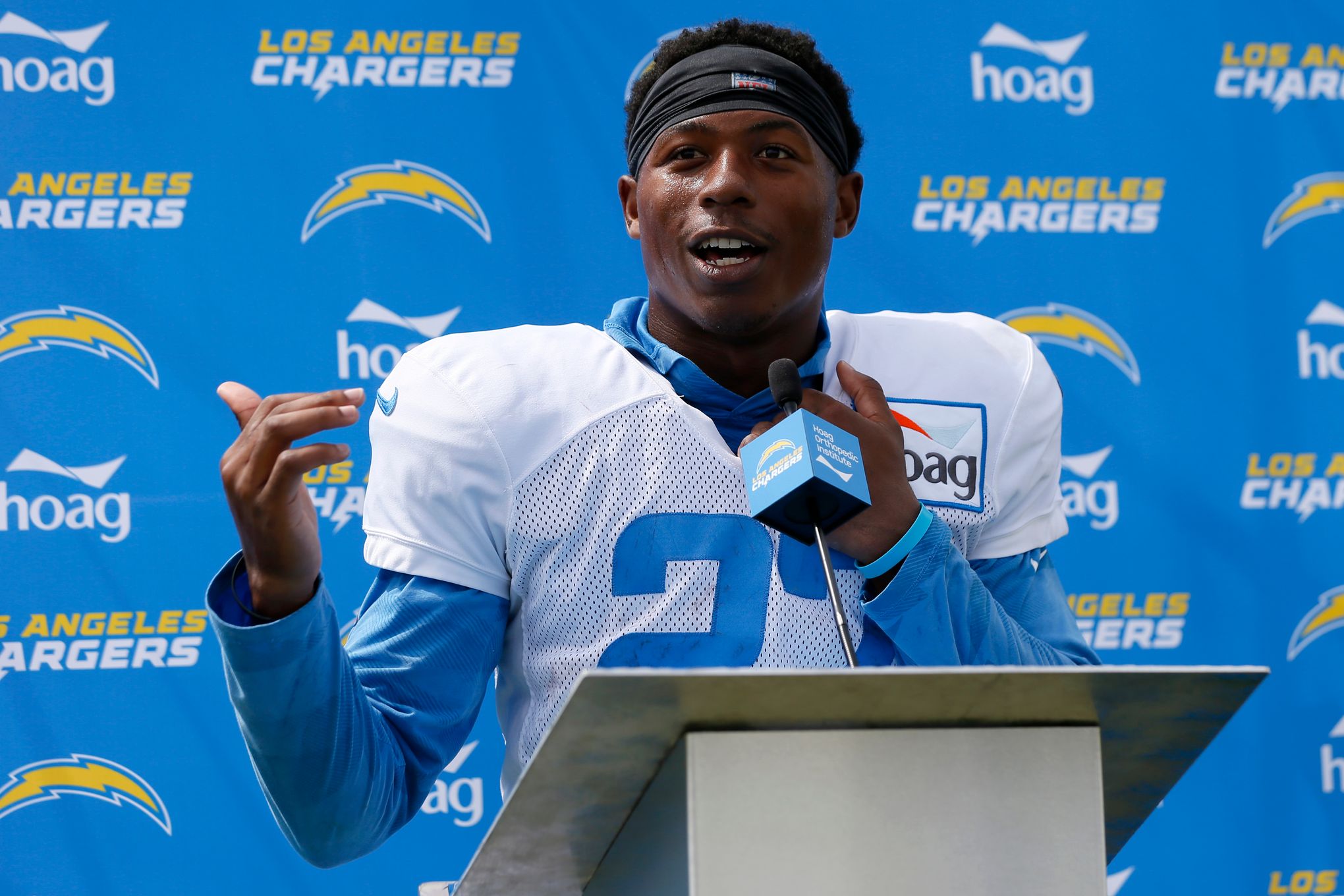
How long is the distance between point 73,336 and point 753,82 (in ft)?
4.83

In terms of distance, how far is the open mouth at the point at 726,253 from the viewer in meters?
1.79

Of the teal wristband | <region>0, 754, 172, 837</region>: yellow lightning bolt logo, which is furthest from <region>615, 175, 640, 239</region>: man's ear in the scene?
<region>0, 754, 172, 837</region>: yellow lightning bolt logo

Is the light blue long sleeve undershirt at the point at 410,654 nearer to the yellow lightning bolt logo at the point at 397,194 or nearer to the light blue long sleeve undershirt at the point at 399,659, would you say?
the light blue long sleeve undershirt at the point at 399,659

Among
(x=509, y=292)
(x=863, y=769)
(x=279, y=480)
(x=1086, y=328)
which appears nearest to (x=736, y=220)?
(x=279, y=480)

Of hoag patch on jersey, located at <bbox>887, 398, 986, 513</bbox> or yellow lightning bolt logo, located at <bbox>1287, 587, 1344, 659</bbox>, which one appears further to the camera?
yellow lightning bolt logo, located at <bbox>1287, 587, 1344, 659</bbox>

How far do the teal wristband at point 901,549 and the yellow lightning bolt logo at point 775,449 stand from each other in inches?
9.3

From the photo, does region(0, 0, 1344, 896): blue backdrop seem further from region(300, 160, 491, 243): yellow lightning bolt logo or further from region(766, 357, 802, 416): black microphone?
region(766, 357, 802, 416): black microphone

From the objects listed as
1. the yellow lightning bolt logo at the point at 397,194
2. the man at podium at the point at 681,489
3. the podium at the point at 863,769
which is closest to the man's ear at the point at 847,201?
the man at podium at the point at 681,489

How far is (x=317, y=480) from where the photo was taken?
2.77 meters

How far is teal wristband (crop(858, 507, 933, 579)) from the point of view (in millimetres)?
1484

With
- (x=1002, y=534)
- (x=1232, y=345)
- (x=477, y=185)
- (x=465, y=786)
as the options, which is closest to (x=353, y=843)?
(x=1002, y=534)

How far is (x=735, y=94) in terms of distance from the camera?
1864 millimetres

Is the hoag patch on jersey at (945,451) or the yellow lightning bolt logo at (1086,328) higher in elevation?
the yellow lightning bolt logo at (1086,328)

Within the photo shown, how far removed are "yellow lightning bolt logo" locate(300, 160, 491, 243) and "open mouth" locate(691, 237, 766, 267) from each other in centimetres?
109
